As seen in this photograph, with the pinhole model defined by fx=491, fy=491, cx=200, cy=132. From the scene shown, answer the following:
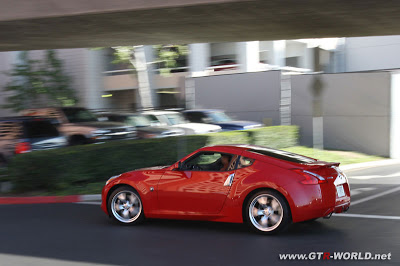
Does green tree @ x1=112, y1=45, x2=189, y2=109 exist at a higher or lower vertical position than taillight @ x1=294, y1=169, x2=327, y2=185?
higher

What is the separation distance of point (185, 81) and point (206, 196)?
21.2 m

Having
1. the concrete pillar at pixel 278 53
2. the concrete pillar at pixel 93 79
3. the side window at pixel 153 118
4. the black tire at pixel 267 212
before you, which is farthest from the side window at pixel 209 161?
the concrete pillar at pixel 278 53

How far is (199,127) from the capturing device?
1988 cm

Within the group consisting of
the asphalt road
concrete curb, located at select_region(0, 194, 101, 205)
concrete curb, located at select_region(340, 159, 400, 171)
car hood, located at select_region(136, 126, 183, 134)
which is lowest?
concrete curb, located at select_region(340, 159, 400, 171)

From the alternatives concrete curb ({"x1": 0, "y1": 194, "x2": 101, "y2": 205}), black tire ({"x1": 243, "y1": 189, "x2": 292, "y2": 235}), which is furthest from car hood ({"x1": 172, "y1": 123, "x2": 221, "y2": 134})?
black tire ({"x1": 243, "y1": 189, "x2": 292, "y2": 235})

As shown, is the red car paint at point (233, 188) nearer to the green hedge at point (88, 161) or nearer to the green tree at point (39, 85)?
the green hedge at point (88, 161)

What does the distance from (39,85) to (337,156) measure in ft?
55.6

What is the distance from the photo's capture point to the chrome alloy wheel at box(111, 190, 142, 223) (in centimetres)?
816

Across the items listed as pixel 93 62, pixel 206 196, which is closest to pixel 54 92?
pixel 93 62

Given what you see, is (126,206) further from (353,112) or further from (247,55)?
(247,55)

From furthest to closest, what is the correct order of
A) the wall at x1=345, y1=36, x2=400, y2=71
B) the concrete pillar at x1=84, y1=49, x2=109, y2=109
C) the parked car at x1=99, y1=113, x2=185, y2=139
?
the wall at x1=345, y1=36, x2=400, y2=71 < the concrete pillar at x1=84, y1=49, x2=109, y2=109 < the parked car at x1=99, y1=113, x2=185, y2=139

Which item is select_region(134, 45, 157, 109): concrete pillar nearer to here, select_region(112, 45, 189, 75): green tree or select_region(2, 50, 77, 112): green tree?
select_region(112, 45, 189, 75): green tree

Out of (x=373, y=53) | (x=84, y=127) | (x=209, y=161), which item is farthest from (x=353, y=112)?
(x=209, y=161)

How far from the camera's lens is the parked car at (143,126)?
18650 mm
